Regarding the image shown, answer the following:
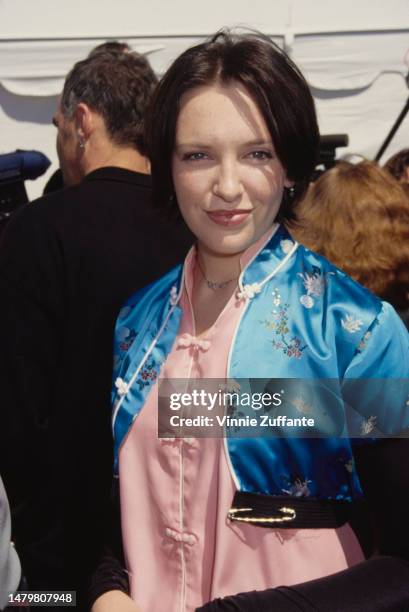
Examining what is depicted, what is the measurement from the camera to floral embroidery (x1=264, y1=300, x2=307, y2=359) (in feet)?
3.42

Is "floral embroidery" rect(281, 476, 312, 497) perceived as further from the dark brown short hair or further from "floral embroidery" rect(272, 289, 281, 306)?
the dark brown short hair

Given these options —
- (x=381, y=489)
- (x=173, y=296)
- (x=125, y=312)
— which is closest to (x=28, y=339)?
(x=125, y=312)

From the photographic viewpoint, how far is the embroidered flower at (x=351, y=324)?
1.02m

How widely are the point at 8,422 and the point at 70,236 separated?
1.33 ft

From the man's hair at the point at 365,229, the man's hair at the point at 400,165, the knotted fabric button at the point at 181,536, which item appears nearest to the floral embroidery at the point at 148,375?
the knotted fabric button at the point at 181,536

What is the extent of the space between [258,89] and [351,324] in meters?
0.35

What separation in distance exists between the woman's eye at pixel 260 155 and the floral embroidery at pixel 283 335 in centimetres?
20

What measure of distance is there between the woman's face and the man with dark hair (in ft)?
1.65

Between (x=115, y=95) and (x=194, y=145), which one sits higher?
(x=115, y=95)

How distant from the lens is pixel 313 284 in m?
1.09

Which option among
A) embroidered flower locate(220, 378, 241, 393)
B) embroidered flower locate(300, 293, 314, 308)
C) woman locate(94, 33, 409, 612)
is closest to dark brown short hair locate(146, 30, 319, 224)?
woman locate(94, 33, 409, 612)

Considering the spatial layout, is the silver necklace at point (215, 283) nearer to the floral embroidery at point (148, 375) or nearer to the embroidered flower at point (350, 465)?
the floral embroidery at point (148, 375)

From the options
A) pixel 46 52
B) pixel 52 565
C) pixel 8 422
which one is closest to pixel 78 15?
pixel 46 52

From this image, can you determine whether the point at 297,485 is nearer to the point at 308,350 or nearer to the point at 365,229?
the point at 308,350
